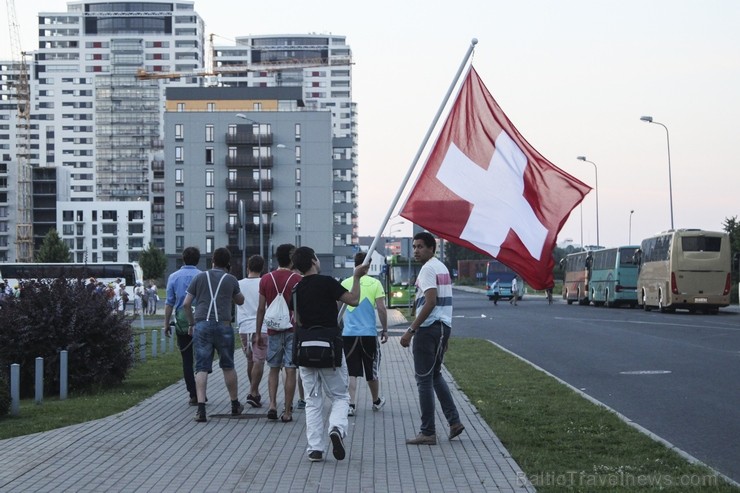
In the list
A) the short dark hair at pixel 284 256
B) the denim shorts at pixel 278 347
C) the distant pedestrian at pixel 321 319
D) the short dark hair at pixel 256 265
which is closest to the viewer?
the distant pedestrian at pixel 321 319

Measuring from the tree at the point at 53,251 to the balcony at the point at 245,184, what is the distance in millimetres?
30083

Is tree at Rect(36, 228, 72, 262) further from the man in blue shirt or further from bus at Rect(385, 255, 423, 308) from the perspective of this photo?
the man in blue shirt

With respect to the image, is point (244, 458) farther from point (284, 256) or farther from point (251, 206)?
point (251, 206)

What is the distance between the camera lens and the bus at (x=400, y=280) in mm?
60216

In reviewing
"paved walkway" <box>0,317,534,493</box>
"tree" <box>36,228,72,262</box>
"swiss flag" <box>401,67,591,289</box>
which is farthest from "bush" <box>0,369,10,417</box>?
"tree" <box>36,228,72,262</box>

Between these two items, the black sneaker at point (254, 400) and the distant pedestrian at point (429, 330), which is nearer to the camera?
the distant pedestrian at point (429, 330)

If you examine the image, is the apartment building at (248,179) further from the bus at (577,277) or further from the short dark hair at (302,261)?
the short dark hair at (302,261)

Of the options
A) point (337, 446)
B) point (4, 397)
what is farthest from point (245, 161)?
point (337, 446)

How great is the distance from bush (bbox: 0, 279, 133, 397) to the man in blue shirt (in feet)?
8.84

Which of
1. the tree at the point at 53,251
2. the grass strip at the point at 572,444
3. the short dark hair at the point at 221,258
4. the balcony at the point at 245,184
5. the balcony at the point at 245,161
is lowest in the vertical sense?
the grass strip at the point at 572,444

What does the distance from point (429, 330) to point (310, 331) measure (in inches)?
44.1

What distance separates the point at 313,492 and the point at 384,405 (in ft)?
19.1

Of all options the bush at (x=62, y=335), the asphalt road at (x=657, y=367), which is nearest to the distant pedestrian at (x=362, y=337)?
the asphalt road at (x=657, y=367)

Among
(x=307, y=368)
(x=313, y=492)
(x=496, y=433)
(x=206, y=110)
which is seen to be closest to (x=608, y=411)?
(x=496, y=433)
